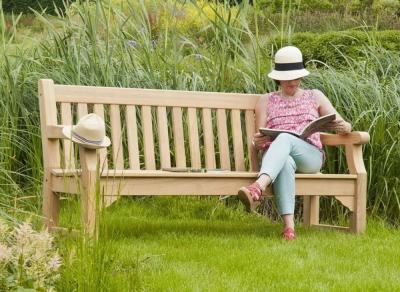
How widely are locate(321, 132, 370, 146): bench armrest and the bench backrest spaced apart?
1.61 feet

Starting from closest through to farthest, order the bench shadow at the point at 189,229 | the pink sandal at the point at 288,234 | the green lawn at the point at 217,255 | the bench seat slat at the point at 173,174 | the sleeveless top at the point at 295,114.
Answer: the green lawn at the point at 217,255, the bench seat slat at the point at 173,174, the pink sandal at the point at 288,234, the bench shadow at the point at 189,229, the sleeveless top at the point at 295,114

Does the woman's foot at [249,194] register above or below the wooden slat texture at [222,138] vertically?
below

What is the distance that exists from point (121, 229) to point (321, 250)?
1256mm

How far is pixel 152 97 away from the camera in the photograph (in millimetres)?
5625

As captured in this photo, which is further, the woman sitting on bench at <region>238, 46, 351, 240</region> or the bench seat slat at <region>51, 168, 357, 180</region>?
the woman sitting on bench at <region>238, 46, 351, 240</region>

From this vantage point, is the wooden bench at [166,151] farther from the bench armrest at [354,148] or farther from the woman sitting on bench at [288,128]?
the woman sitting on bench at [288,128]

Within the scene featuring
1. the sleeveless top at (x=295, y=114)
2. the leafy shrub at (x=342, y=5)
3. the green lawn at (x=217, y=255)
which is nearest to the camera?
the green lawn at (x=217, y=255)

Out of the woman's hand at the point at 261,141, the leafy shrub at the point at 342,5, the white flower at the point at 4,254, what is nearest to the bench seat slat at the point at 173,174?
the woman's hand at the point at 261,141

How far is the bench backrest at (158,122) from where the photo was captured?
5.19 metres

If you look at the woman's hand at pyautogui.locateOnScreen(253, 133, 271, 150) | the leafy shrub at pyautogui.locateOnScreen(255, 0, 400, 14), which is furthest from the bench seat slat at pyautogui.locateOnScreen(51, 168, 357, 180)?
the leafy shrub at pyautogui.locateOnScreen(255, 0, 400, 14)

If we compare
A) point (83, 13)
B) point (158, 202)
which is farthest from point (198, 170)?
point (83, 13)

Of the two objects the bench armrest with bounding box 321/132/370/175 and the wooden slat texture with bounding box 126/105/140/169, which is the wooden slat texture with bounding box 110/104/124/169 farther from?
the bench armrest with bounding box 321/132/370/175

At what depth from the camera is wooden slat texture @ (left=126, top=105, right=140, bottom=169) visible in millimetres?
5473

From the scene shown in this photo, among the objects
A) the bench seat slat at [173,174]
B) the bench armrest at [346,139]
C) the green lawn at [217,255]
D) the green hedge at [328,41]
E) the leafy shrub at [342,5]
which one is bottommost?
the green lawn at [217,255]
